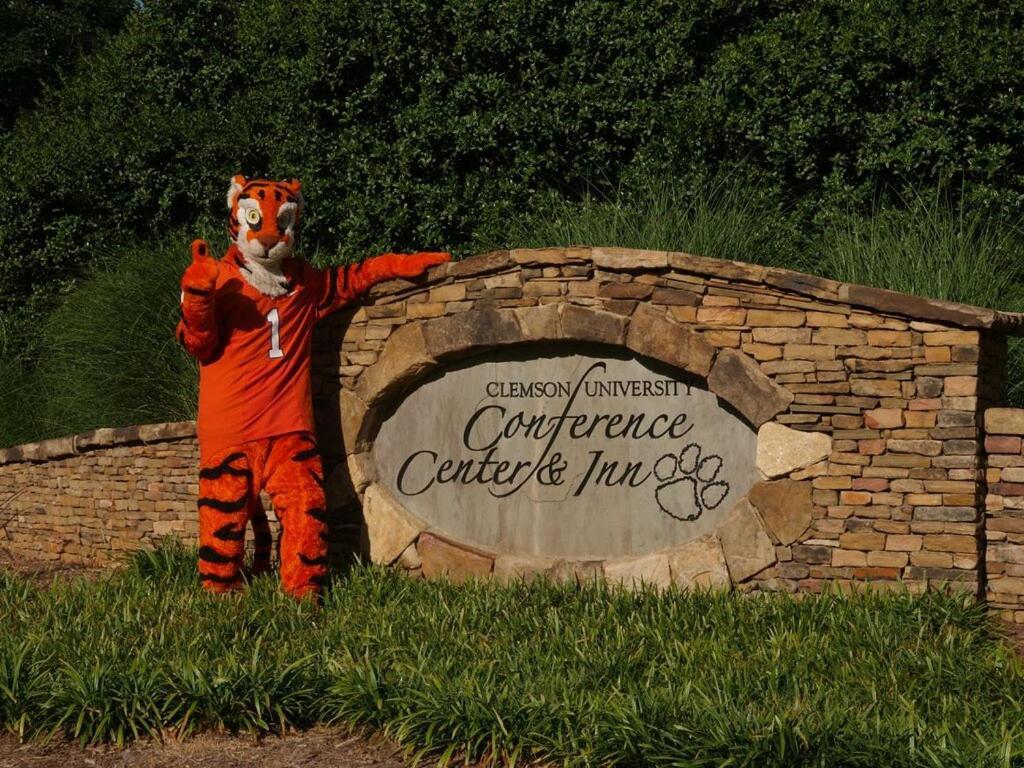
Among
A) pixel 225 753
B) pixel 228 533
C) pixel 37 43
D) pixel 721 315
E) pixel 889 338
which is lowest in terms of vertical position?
pixel 225 753

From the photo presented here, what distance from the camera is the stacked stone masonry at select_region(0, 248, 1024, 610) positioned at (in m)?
6.09

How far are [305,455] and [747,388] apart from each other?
232cm

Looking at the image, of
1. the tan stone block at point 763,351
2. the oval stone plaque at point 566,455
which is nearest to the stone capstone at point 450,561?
the oval stone plaque at point 566,455

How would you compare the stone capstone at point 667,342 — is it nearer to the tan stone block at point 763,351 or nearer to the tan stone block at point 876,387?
the tan stone block at point 763,351

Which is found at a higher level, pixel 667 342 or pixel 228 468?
pixel 667 342

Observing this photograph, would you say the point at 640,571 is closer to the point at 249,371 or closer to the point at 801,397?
the point at 801,397

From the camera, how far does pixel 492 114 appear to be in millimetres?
9719

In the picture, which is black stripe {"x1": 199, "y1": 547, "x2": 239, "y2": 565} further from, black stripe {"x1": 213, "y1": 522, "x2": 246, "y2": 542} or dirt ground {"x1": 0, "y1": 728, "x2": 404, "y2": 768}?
dirt ground {"x1": 0, "y1": 728, "x2": 404, "y2": 768}

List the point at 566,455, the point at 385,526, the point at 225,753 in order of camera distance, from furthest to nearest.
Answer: the point at 385,526 → the point at 566,455 → the point at 225,753

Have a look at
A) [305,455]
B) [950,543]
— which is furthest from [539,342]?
[950,543]

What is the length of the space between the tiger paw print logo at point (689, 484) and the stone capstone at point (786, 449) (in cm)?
28

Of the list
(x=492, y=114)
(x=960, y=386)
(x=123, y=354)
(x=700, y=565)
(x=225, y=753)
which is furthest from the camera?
(x=492, y=114)

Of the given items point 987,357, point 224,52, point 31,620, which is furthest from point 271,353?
point 224,52

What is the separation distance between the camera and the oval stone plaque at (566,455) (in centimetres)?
660
